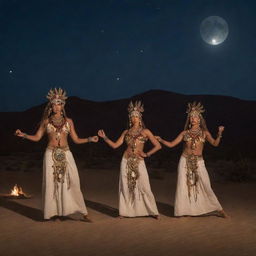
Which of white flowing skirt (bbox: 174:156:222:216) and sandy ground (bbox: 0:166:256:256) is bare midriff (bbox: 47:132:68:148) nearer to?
sandy ground (bbox: 0:166:256:256)

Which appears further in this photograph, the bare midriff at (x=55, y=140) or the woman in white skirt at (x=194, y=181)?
the woman in white skirt at (x=194, y=181)

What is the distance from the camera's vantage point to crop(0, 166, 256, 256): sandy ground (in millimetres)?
8242

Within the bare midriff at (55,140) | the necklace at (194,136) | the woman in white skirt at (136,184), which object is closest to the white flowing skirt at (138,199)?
the woman in white skirt at (136,184)

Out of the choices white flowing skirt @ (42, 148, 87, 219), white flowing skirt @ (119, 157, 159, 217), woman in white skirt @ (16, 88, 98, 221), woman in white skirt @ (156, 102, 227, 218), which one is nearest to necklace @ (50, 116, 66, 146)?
woman in white skirt @ (16, 88, 98, 221)

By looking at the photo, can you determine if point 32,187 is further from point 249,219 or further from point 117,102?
point 117,102

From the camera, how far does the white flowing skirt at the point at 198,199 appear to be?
10703 mm

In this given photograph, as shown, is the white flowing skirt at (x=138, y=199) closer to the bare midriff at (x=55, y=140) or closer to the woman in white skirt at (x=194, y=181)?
the woman in white skirt at (x=194, y=181)

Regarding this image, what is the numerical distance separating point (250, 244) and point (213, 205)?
223cm

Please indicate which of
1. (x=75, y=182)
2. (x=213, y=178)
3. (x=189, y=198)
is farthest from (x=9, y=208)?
(x=213, y=178)

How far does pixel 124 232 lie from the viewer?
951 centimetres

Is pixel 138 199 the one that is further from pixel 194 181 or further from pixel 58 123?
pixel 58 123

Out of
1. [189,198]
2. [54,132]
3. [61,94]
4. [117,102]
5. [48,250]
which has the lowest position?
[48,250]

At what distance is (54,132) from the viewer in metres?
10.4

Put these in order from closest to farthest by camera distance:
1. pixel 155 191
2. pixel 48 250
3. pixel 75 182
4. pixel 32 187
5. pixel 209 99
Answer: pixel 48 250
pixel 75 182
pixel 155 191
pixel 32 187
pixel 209 99
